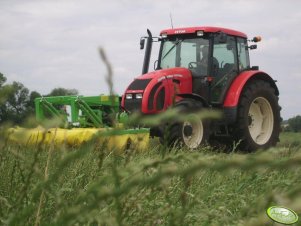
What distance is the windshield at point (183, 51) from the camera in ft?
24.7

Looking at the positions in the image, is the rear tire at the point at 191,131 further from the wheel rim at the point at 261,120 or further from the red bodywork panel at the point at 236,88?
the wheel rim at the point at 261,120

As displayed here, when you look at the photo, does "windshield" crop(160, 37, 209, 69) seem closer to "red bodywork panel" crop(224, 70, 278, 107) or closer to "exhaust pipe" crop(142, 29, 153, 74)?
"exhaust pipe" crop(142, 29, 153, 74)

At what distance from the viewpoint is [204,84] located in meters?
7.41

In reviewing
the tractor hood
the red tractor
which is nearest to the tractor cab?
the red tractor

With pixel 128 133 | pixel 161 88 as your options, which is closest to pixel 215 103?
pixel 161 88

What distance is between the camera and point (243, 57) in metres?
8.31

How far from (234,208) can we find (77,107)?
245 inches

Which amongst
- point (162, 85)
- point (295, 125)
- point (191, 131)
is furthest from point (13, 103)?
point (295, 125)

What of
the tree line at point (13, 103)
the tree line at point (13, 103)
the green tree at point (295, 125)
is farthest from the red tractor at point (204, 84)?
the tree line at point (13, 103)

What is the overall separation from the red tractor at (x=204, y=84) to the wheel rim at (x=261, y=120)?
6 cm

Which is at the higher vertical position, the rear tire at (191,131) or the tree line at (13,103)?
the tree line at (13,103)

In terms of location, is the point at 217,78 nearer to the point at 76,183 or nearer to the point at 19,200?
the point at 76,183

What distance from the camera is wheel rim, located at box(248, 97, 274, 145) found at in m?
8.30

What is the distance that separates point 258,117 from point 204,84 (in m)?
1.66
